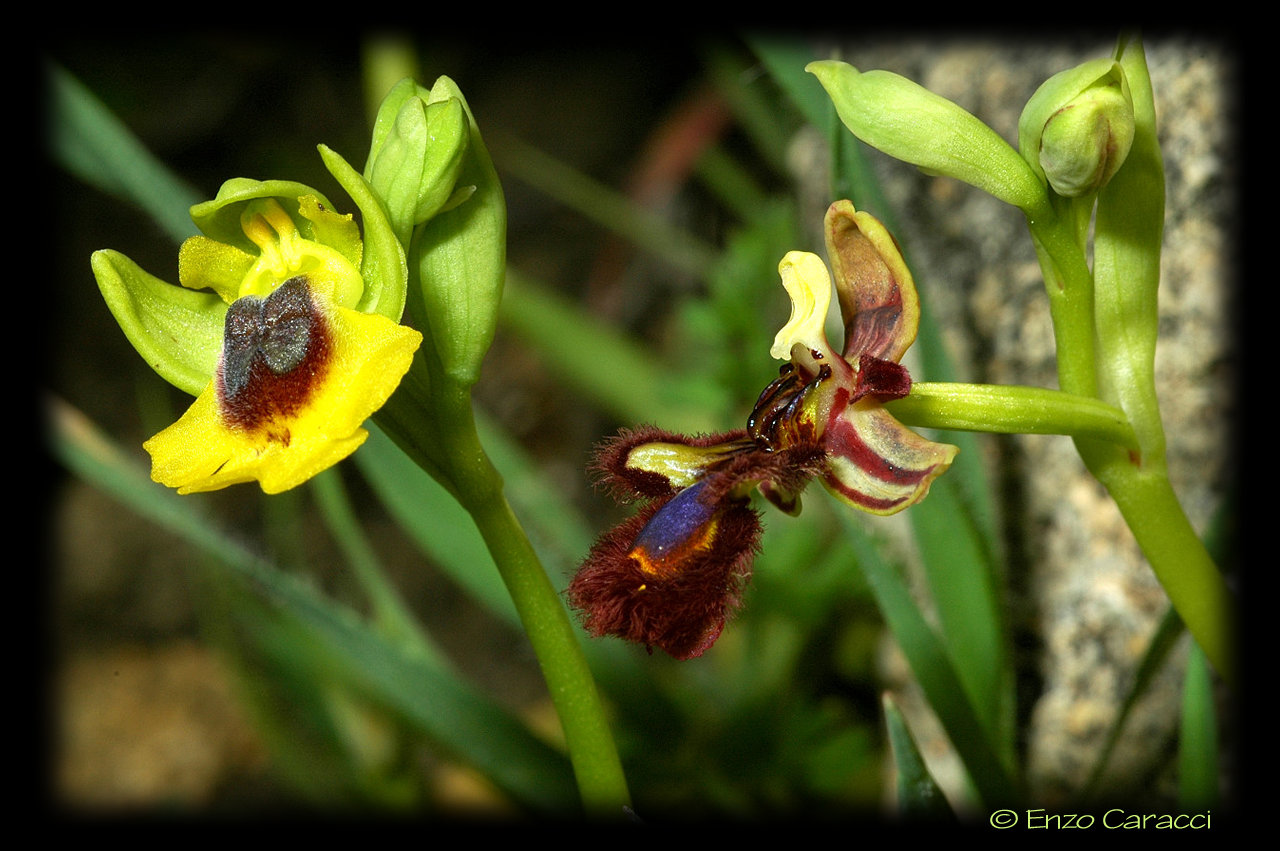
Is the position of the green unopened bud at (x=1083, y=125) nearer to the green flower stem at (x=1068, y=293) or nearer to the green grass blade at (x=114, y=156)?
the green flower stem at (x=1068, y=293)

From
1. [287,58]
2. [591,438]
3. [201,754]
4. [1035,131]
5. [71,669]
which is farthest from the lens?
[591,438]

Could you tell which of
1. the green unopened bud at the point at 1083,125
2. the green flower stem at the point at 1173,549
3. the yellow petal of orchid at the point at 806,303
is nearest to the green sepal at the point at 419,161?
the yellow petal of orchid at the point at 806,303

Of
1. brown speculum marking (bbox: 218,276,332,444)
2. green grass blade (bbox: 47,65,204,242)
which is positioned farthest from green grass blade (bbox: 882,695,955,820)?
green grass blade (bbox: 47,65,204,242)

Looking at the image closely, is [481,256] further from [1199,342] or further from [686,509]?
[1199,342]

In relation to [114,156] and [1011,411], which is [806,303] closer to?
[1011,411]

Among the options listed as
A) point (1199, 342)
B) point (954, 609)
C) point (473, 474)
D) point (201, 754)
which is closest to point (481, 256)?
point (473, 474)

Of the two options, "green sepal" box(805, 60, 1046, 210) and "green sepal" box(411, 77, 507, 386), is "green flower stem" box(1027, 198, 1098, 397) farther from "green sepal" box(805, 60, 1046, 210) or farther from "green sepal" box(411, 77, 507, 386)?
"green sepal" box(411, 77, 507, 386)
